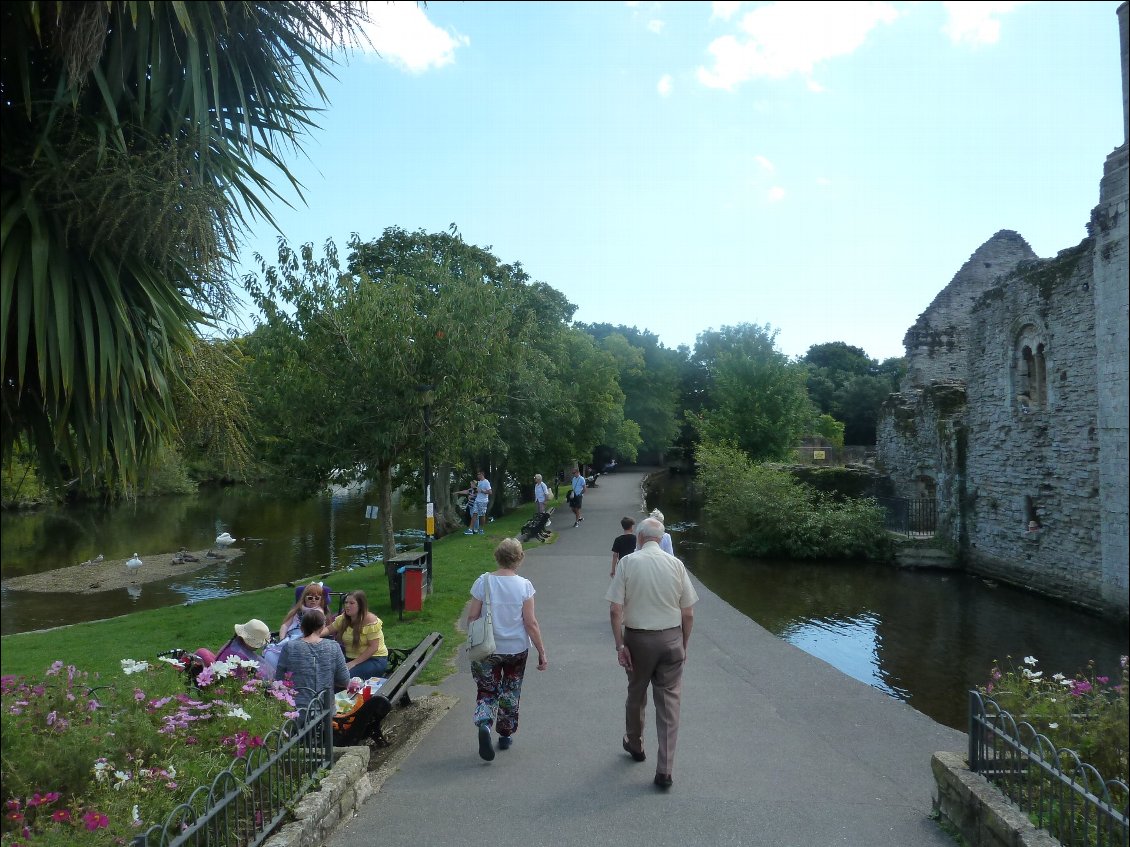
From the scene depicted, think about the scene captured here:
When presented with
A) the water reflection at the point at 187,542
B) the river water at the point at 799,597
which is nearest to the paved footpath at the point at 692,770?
the river water at the point at 799,597

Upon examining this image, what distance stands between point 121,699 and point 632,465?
210 feet

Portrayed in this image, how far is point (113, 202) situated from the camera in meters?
4.52

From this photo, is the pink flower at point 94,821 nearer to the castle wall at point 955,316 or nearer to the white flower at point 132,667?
the white flower at point 132,667

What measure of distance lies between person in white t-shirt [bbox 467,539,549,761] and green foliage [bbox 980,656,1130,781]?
307 centimetres

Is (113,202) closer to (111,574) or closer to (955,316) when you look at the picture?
(111,574)

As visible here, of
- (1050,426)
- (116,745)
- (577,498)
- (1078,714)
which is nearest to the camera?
(116,745)

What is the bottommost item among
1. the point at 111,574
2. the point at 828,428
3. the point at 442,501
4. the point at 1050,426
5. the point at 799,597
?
the point at 111,574

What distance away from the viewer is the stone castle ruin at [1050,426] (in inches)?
555

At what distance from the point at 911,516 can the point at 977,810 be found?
1919 cm

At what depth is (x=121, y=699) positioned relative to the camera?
14.6 ft

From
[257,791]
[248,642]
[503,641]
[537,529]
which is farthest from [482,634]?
[537,529]

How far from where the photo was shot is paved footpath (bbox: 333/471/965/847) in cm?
471

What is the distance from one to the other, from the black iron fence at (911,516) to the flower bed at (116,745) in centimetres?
1942

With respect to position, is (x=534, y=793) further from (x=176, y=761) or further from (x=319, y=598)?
(x=319, y=598)
